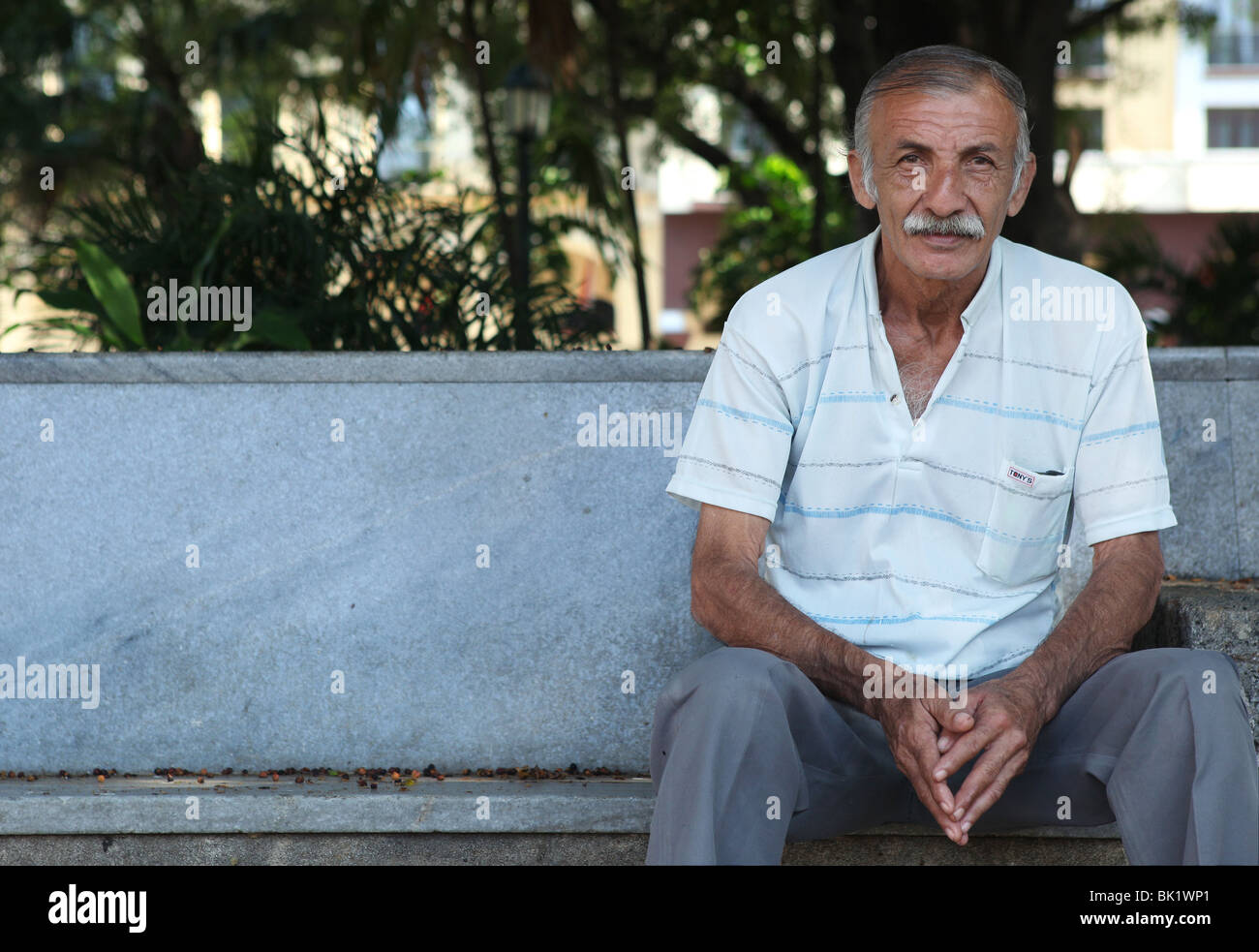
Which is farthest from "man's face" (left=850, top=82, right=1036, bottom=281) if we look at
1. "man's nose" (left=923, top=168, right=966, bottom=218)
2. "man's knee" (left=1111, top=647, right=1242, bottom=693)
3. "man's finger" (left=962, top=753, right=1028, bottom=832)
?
"man's finger" (left=962, top=753, right=1028, bottom=832)

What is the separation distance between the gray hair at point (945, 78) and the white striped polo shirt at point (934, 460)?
0.92ft

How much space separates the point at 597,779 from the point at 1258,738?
1383 millimetres

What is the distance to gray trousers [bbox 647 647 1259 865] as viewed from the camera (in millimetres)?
2098

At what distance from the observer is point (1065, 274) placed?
8.75 feet

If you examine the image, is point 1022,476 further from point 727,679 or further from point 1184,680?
point 727,679

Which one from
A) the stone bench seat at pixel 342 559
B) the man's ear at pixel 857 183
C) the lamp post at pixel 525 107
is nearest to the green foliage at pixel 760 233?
the lamp post at pixel 525 107

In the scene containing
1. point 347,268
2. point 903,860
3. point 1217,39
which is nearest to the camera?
point 903,860

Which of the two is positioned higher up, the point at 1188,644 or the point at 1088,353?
the point at 1088,353

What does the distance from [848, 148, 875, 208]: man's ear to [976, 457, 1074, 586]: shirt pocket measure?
1.91 feet

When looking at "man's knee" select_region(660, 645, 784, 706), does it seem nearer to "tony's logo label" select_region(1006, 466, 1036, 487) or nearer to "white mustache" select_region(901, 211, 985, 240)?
"tony's logo label" select_region(1006, 466, 1036, 487)

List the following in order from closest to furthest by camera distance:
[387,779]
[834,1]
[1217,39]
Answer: [387,779], [834,1], [1217,39]

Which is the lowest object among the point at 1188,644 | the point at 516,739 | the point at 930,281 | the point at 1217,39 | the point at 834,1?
the point at 516,739

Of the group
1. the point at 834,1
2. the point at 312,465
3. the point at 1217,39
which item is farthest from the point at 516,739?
the point at 1217,39
